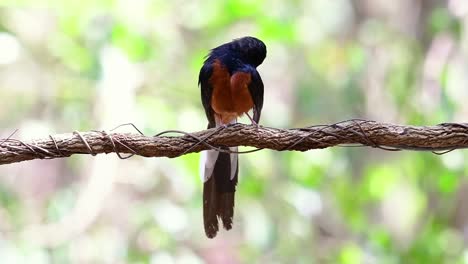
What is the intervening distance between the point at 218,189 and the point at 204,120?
4.40 feet

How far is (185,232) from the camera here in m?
3.88

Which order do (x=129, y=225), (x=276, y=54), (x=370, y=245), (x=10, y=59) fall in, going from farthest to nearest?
(x=276, y=54) < (x=129, y=225) < (x=370, y=245) < (x=10, y=59)

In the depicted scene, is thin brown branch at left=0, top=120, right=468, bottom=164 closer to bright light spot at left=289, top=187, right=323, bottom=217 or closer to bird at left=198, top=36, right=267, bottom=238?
bird at left=198, top=36, right=267, bottom=238

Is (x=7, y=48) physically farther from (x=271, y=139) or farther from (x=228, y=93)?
(x=271, y=139)

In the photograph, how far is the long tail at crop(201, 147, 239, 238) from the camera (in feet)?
8.04

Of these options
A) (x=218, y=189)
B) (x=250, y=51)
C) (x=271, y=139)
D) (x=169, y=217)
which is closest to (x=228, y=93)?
(x=250, y=51)

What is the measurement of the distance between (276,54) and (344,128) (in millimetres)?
3140

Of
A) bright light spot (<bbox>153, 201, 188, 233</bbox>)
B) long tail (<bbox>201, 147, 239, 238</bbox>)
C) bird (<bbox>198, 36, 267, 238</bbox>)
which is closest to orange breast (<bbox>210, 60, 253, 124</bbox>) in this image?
bird (<bbox>198, 36, 267, 238</bbox>)

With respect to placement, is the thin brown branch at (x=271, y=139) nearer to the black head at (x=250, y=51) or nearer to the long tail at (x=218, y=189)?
the long tail at (x=218, y=189)

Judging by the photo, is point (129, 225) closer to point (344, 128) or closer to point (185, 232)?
point (185, 232)

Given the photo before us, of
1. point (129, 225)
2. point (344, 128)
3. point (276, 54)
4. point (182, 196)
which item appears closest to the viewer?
point (344, 128)

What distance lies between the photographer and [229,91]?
2648mm

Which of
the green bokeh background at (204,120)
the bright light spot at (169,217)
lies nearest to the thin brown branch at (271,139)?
the green bokeh background at (204,120)

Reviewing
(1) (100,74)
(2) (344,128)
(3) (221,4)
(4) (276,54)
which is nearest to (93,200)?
(1) (100,74)
